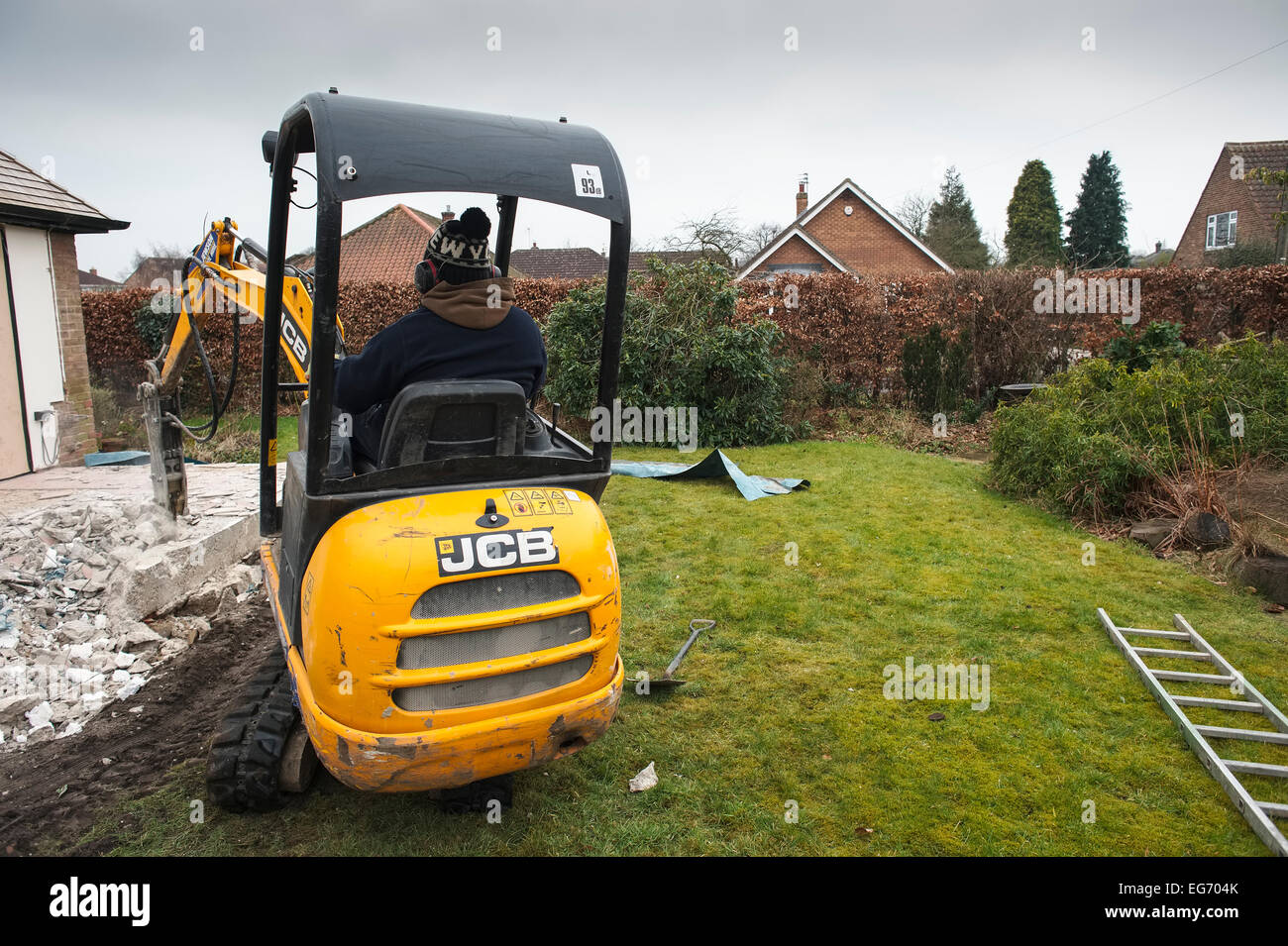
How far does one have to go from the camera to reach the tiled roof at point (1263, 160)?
100 feet

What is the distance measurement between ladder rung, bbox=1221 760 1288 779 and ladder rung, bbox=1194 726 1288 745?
271 mm

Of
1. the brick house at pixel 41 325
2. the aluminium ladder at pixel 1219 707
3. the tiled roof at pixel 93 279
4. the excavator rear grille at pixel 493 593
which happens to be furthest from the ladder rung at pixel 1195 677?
the tiled roof at pixel 93 279

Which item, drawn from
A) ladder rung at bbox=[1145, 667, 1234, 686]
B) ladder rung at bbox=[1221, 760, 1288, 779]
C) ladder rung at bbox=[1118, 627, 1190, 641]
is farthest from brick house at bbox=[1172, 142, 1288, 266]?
ladder rung at bbox=[1221, 760, 1288, 779]

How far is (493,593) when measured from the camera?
8.97ft

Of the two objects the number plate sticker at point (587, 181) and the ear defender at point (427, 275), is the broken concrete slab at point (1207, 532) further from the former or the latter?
the ear defender at point (427, 275)

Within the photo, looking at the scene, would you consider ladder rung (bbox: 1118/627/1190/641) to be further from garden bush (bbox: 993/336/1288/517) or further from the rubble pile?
the rubble pile

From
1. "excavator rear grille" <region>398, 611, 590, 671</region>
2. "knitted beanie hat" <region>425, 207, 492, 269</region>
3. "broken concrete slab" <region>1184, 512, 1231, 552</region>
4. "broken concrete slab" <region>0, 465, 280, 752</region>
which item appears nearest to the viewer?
"excavator rear grille" <region>398, 611, 590, 671</region>

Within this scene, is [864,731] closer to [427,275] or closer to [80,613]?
[427,275]

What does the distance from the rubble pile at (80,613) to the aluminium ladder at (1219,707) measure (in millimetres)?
5368

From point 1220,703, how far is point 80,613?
21.6 feet

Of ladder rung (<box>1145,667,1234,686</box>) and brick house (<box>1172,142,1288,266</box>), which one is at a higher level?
brick house (<box>1172,142,1288,266</box>)

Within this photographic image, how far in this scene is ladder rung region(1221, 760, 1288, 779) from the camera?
368cm
